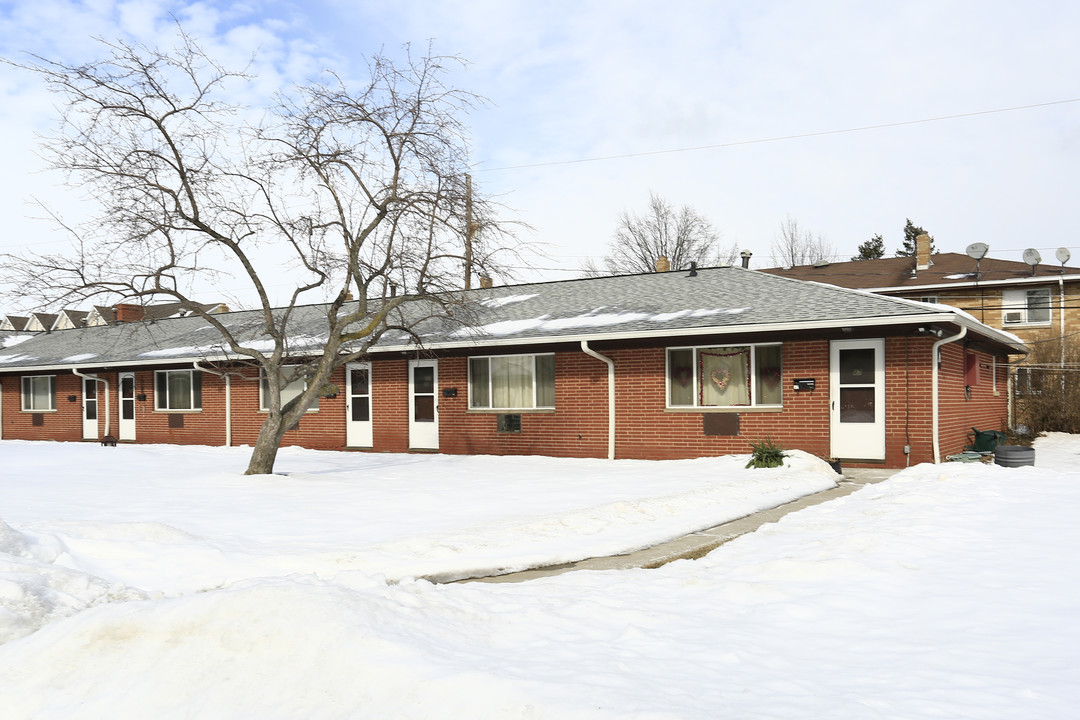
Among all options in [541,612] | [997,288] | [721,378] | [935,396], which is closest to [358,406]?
[721,378]

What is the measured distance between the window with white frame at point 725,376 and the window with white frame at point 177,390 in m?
13.8

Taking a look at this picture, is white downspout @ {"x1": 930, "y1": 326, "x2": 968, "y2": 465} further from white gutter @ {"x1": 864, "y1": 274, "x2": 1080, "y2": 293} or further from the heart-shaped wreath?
white gutter @ {"x1": 864, "y1": 274, "x2": 1080, "y2": 293}

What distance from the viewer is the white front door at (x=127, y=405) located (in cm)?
2406

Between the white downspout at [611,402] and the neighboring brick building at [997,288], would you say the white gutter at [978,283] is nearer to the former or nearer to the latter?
the neighboring brick building at [997,288]

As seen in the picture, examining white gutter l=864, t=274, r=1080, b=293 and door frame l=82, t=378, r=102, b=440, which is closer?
door frame l=82, t=378, r=102, b=440

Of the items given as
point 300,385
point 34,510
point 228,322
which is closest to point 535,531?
point 34,510

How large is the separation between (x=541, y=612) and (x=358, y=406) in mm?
15415

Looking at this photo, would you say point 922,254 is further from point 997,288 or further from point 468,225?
point 468,225

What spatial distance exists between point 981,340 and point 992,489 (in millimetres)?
7908

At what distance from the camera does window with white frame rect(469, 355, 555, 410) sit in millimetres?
17219

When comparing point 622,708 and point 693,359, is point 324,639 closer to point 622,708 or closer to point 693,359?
point 622,708

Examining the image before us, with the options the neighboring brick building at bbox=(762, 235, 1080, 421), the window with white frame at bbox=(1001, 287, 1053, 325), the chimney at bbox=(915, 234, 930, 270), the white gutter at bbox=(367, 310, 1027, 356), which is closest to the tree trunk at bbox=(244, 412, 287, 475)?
the white gutter at bbox=(367, 310, 1027, 356)

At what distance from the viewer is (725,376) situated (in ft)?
50.5

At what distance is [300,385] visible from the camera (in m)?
21.5
